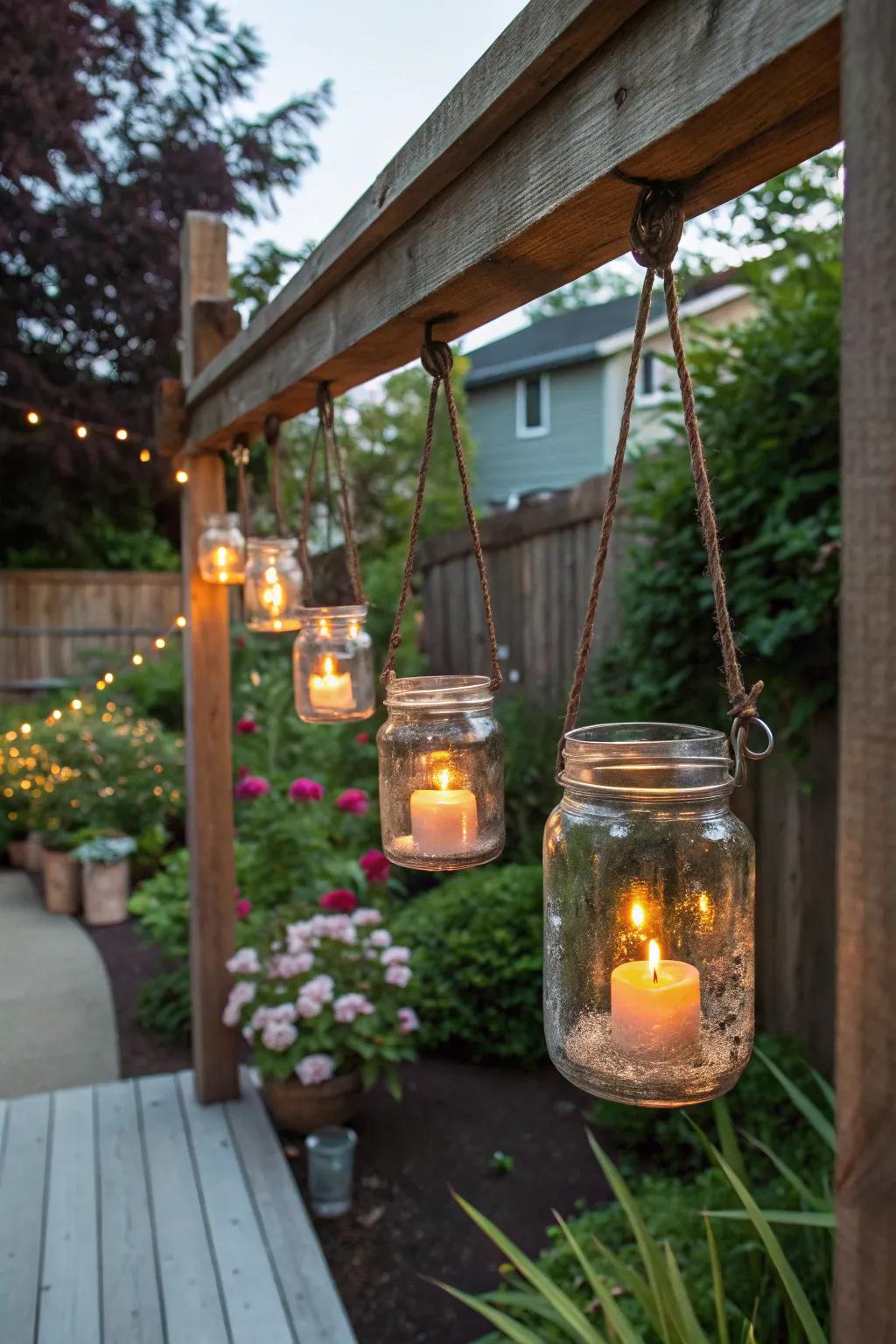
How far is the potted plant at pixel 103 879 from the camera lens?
5012mm

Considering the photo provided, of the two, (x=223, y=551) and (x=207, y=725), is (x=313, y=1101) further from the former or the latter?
(x=223, y=551)

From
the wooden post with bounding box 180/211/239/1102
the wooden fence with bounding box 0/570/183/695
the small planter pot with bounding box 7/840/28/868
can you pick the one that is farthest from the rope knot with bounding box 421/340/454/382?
the wooden fence with bounding box 0/570/183/695

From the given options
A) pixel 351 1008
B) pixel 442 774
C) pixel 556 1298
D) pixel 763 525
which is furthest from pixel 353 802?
pixel 442 774

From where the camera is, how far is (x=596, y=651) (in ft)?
13.3

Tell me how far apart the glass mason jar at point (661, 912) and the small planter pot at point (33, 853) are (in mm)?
5388

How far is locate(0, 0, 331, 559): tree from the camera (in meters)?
6.64

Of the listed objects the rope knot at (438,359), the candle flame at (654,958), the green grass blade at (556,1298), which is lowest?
the green grass blade at (556,1298)

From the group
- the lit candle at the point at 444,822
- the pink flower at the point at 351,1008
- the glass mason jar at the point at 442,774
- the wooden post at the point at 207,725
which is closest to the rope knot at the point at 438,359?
the glass mason jar at the point at 442,774

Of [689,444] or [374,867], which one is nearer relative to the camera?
[689,444]

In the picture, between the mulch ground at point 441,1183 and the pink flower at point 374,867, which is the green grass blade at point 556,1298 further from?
the pink flower at point 374,867

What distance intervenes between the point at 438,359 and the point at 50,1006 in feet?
11.9

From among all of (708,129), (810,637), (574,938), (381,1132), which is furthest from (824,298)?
(381,1132)

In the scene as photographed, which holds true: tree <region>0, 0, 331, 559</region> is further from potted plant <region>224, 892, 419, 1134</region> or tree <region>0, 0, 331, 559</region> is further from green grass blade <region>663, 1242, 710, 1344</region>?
green grass blade <region>663, 1242, 710, 1344</region>

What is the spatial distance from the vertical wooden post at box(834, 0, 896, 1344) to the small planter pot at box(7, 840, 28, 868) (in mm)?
6042
